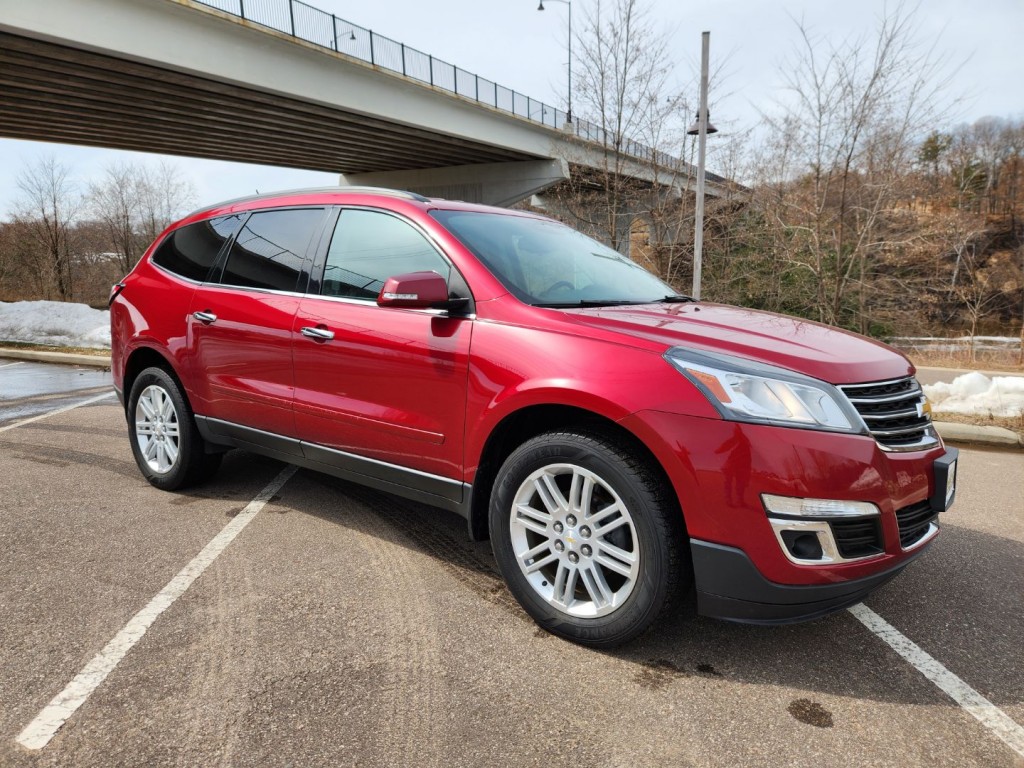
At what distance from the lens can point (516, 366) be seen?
2629mm

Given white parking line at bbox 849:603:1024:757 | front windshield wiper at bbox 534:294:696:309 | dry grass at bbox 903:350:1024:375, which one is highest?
front windshield wiper at bbox 534:294:696:309

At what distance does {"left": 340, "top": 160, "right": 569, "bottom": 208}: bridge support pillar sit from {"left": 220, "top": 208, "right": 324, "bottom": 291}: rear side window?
2746 cm

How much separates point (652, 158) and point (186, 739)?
57.5 ft

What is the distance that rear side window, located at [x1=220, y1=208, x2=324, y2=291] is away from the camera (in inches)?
141

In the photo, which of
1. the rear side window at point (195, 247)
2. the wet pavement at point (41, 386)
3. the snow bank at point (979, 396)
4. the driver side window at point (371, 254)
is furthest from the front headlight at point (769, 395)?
the wet pavement at point (41, 386)

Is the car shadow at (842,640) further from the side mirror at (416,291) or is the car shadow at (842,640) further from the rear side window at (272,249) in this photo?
the rear side window at (272,249)

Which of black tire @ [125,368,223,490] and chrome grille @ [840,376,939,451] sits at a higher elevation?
chrome grille @ [840,376,939,451]

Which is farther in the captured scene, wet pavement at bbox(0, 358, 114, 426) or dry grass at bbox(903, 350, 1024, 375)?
dry grass at bbox(903, 350, 1024, 375)

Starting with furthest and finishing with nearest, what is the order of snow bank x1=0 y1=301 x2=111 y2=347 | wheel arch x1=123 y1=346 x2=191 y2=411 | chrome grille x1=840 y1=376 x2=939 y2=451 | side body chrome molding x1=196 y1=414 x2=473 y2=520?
snow bank x1=0 y1=301 x2=111 y2=347
wheel arch x1=123 y1=346 x2=191 y2=411
side body chrome molding x1=196 y1=414 x2=473 y2=520
chrome grille x1=840 y1=376 x2=939 y2=451

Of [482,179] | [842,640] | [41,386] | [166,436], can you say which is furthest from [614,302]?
[482,179]

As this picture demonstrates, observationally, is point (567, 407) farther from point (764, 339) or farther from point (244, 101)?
point (244, 101)

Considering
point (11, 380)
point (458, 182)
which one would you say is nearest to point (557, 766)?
point (11, 380)

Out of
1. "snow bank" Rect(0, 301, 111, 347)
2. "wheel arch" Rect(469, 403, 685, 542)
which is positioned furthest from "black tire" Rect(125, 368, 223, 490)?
"snow bank" Rect(0, 301, 111, 347)

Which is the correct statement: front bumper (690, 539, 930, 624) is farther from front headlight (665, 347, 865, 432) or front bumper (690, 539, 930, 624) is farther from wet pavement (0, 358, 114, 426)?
wet pavement (0, 358, 114, 426)
